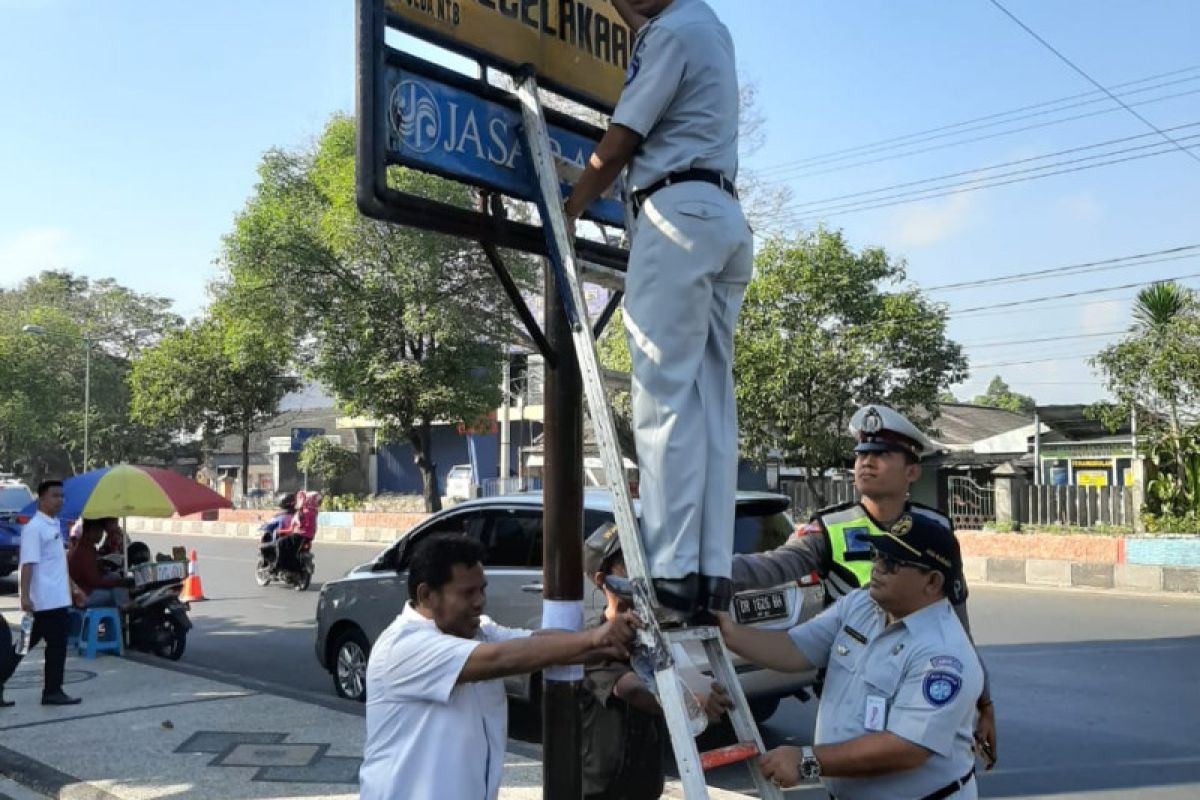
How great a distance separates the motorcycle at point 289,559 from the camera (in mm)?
17891

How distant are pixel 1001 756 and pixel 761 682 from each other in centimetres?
164

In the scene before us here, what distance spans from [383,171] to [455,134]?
334mm

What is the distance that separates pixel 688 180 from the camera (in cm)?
271

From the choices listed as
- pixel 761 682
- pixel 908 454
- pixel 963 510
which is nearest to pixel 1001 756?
pixel 761 682

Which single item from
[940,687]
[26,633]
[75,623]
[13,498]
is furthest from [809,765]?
[13,498]

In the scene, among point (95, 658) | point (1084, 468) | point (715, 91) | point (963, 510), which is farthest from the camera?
point (1084, 468)

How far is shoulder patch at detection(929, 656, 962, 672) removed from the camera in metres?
2.53

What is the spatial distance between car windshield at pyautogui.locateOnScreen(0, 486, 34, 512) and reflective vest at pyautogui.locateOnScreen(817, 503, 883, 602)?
1886cm

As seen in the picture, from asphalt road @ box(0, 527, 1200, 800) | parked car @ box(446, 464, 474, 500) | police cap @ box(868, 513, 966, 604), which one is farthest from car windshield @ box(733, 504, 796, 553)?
parked car @ box(446, 464, 474, 500)

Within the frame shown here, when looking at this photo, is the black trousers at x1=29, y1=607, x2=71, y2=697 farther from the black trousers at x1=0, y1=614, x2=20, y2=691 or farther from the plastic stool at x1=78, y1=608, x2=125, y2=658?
the plastic stool at x1=78, y1=608, x2=125, y2=658

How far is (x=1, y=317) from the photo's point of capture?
5381 cm

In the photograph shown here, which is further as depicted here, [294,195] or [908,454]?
[294,195]

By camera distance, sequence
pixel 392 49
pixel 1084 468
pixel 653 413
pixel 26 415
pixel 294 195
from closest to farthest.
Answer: pixel 653 413 < pixel 392 49 < pixel 1084 468 < pixel 294 195 < pixel 26 415

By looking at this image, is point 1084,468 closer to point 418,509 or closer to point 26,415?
point 418,509
